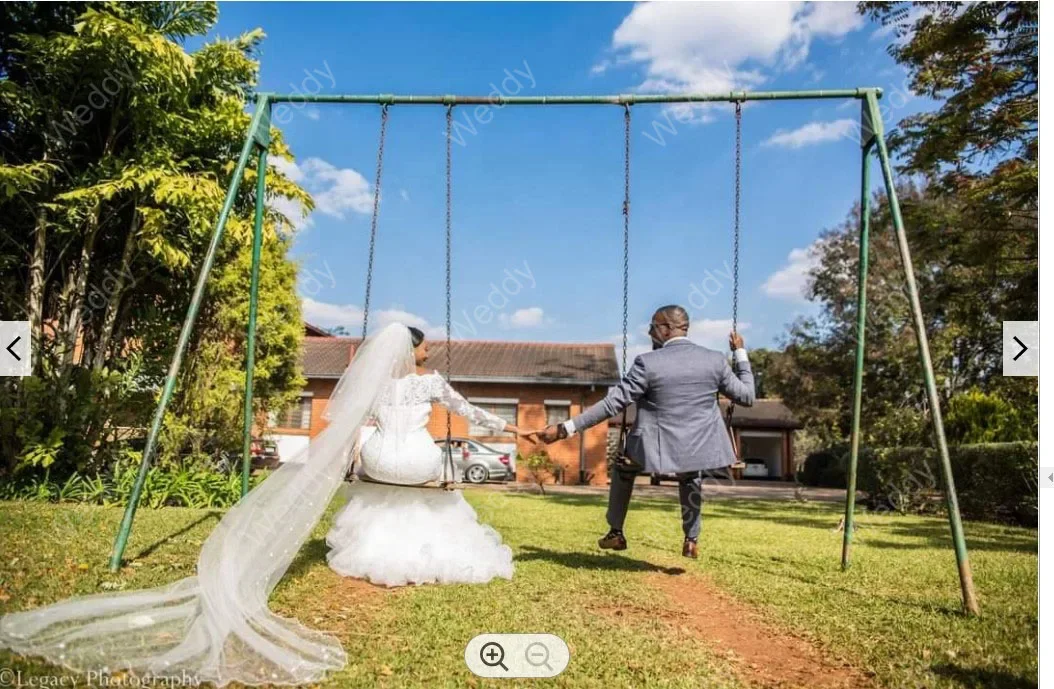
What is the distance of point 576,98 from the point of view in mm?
5312

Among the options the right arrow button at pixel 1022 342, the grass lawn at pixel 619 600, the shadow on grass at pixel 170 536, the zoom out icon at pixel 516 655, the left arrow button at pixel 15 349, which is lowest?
the shadow on grass at pixel 170 536

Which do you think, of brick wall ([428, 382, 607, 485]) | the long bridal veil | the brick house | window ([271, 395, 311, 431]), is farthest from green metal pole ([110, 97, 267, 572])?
window ([271, 395, 311, 431])

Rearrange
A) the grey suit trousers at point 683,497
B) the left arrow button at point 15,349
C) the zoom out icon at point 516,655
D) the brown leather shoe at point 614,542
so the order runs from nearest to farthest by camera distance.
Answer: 1. the zoom out icon at point 516,655
2. the grey suit trousers at point 683,497
3. the brown leather shoe at point 614,542
4. the left arrow button at point 15,349

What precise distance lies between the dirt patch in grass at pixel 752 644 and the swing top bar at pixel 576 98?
141 inches

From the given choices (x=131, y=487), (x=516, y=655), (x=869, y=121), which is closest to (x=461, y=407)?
(x=516, y=655)

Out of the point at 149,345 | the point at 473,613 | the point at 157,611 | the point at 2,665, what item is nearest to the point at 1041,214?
the point at 473,613

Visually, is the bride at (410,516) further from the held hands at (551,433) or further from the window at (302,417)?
the window at (302,417)

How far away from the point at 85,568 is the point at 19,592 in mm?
716

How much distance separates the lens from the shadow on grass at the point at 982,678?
2.90m

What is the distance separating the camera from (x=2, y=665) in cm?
275

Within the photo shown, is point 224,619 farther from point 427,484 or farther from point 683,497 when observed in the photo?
point 683,497

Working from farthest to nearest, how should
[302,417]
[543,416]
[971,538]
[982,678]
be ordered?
[543,416]
[302,417]
[971,538]
[982,678]

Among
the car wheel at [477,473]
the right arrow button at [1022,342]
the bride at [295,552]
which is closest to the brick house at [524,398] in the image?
the car wheel at [477,473]

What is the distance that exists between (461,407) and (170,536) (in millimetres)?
3074
